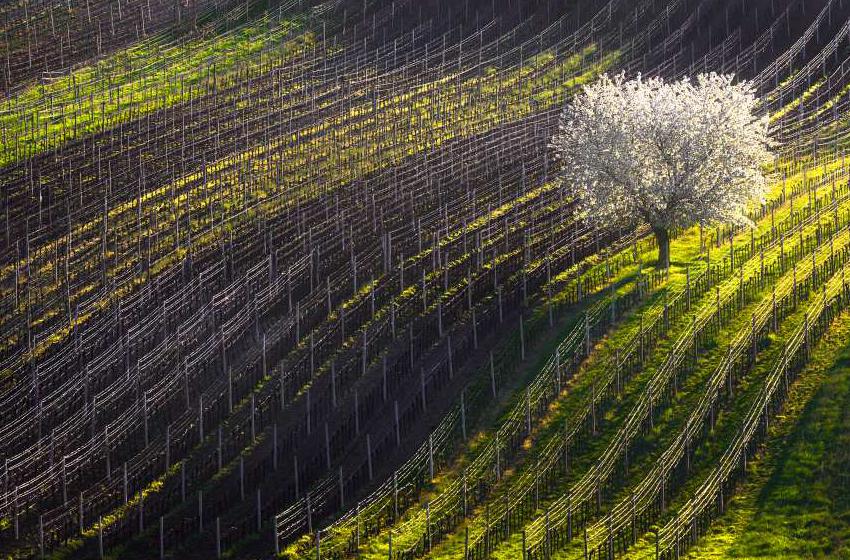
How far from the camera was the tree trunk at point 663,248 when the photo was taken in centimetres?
5919

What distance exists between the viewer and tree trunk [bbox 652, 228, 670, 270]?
194 feet

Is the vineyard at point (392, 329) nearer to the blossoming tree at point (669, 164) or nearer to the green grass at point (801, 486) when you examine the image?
the green grass at point (801, 486)

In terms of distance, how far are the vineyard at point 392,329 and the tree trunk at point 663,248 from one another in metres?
0.52

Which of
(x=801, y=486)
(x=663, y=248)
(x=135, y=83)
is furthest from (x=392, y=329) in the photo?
(x=135, y=83)

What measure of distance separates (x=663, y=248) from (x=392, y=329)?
44.9 feet

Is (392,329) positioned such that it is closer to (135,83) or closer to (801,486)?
(801,486)

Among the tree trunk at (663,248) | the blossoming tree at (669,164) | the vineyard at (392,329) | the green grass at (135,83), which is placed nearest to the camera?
the vineyard at (392,329)

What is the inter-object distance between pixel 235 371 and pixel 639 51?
2177 inches

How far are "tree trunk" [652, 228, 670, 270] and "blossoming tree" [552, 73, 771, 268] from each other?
47mm

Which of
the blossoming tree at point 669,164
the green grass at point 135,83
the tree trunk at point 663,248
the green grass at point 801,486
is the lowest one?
the green grass at point 801,486

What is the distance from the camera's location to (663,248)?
5947 centimetres

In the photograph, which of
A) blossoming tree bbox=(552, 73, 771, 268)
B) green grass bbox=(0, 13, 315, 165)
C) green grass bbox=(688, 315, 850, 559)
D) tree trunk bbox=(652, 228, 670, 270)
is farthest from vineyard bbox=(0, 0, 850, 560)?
blossoming tree bbox=(552, 73, 771, 268)

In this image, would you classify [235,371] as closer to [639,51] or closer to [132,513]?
[132,513]

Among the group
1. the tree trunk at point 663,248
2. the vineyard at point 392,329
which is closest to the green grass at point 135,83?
the vineyard at point 392,329
